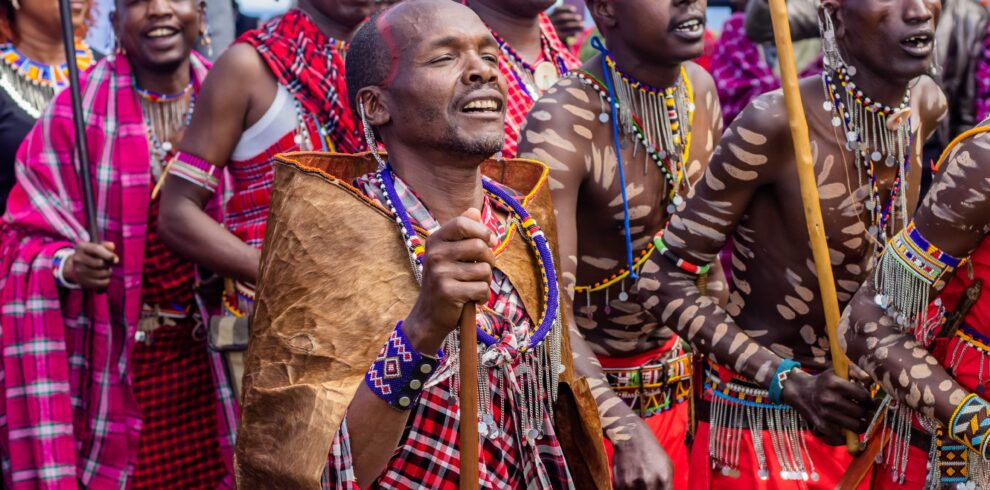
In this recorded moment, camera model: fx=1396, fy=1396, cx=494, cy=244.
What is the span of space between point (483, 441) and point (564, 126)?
1538 millimetres

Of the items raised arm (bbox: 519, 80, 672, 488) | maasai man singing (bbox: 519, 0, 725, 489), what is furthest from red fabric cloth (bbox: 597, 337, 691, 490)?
raised arm (bbox: 519, 80, 672, 488)

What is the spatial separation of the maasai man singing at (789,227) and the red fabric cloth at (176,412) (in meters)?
2.37

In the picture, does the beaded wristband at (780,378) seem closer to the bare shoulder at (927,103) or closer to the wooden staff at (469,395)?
the bare shoulder at (927,103)

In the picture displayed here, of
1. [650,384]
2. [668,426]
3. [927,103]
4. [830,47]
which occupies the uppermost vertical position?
A: [830,47]

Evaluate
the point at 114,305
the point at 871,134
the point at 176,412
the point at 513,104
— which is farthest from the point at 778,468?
the point at 114,305

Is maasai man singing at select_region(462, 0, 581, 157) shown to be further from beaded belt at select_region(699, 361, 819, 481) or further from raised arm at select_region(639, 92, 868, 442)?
beaded belt at select_region(699, 361, 819, 481)

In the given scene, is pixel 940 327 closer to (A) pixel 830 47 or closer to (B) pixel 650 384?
(A) pixel 830 47

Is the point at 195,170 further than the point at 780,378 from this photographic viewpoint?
Yes

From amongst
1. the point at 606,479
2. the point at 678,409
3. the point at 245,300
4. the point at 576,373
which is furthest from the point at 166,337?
the point at 606,479

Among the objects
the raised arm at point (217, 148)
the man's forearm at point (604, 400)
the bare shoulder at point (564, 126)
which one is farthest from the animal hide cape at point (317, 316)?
the raised arm at point (217, 148)

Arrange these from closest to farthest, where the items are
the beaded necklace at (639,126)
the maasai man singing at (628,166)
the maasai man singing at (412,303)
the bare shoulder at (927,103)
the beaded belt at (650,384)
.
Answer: the maasai man singing at (412,303) → the bare shoulder at (927,103) → the maasai man singing at (628,166) → the beaded necklace at (639,126) → the beaded belt at (650,384)

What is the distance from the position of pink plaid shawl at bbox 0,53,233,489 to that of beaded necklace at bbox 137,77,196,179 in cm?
5

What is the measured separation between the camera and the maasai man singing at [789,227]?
382 centimetres

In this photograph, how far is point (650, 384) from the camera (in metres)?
4.66
